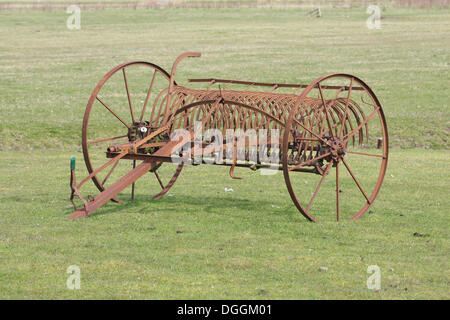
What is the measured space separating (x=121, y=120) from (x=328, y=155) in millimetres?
3554

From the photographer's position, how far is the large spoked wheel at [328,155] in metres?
11.6

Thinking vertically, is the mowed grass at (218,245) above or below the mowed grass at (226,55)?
below

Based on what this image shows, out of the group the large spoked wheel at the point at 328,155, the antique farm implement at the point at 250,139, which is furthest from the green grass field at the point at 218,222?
the antique farm implement at the point at 250,139

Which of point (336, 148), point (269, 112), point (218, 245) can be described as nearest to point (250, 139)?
point (269, 112)

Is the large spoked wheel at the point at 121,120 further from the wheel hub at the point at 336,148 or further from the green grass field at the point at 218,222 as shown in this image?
the wheel hub at the point at 336,148

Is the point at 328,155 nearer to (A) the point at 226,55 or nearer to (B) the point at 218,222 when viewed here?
(B) the point at 218,222

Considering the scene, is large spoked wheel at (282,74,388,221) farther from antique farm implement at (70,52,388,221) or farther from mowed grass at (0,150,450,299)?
mowed grass at (0,150,450,299)

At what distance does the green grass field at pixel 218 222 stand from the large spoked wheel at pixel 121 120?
0.44 metres

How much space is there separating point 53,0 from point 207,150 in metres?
67.7

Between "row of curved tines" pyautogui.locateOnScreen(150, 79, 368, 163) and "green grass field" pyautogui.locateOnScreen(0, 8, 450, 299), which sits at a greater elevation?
"row of curved tines" pyautogui.locateOnScreen(150, 79, 368, 163)

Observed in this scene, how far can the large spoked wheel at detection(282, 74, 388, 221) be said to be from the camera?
11602 mm

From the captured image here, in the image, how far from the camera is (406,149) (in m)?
20.3

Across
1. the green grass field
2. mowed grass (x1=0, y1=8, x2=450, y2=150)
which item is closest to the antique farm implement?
the green grass field

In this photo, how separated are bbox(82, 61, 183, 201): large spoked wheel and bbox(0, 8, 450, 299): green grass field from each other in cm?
44
